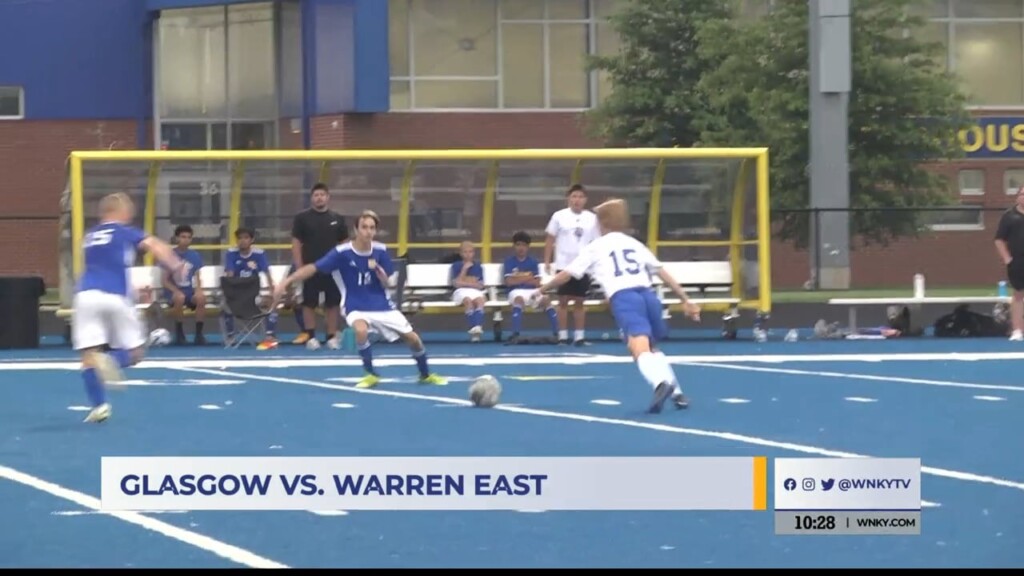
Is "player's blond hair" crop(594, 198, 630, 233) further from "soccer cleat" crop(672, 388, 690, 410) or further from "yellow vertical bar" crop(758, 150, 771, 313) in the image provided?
"yellow vertical bar" crop(758, 150, 771, 313)

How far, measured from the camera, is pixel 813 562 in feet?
31.2

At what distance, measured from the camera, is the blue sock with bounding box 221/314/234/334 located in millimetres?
26625

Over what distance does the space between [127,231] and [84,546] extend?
6.62 meters

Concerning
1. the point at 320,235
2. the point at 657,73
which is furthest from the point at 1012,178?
the point at 320,235

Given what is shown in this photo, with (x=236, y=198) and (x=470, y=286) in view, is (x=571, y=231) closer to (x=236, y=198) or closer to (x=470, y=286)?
(x=470, y=286)

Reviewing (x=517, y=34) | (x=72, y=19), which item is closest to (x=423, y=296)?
(x=517, y=34)

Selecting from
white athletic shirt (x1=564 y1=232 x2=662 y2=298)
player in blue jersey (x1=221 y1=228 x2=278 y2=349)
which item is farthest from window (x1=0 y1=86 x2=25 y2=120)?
white athletic shirt (x1=564 y1=232 x2=662 y2=298)

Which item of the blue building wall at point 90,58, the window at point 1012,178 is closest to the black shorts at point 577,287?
the blue building wall at point 90,58

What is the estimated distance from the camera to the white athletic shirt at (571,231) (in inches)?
1008

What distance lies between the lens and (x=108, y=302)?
16.5 metres

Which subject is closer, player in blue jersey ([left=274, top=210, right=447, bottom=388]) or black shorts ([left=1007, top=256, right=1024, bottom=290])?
player in blue jersey ([left=274, top=210, right=447, bottom=388])

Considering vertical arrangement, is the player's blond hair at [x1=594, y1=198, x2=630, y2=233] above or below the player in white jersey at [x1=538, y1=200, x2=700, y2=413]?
above

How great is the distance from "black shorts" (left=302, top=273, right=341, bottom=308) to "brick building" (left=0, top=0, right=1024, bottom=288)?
19373 mm

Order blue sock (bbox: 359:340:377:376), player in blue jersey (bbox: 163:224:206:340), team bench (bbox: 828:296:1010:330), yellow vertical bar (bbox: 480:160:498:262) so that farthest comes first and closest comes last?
team bench (bbox: 828:296:1010:330), yellow vertical bar (bbox: 480:160:498:262), player in blue jersey (bbox: 163:224:206:340), blue sock (bbox: 359:340:377:376)
